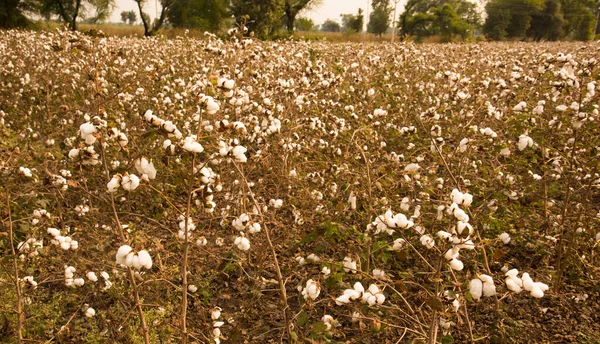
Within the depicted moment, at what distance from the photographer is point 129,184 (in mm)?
1432

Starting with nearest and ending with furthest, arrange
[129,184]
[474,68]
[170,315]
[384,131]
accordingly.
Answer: [129,184]
[170,315]
[384,131]
[474,68]

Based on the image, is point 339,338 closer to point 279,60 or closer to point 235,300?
point 235,300

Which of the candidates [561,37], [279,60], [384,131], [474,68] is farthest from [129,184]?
[561,37]

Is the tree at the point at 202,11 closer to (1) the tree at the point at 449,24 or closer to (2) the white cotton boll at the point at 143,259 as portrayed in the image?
(1) the tree at the point at 449,24

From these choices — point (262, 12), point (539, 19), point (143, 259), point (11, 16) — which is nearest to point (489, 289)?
point (143, 259)

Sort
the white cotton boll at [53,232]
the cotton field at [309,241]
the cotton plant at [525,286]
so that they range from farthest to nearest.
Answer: the white cotton boll at [53,232] → the cotton field at [309,241] → the cotton plant at [525,286]

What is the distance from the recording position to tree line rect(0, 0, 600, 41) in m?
29.0

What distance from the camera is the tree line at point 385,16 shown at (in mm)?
28984

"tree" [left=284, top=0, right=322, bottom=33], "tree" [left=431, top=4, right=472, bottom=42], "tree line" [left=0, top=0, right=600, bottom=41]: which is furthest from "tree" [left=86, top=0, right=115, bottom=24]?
"tree" [left=431, top=4, right=472, bottom=42]

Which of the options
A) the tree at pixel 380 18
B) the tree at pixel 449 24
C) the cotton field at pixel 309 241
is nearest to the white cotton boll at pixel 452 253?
the cotton field at pixel 309 241

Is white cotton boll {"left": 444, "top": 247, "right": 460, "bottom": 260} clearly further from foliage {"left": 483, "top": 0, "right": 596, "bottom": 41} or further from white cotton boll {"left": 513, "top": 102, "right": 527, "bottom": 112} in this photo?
foliage {"left": 483, "top": 0, "right": 596, "bottom": 41}

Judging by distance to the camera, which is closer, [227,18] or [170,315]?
[170,315]

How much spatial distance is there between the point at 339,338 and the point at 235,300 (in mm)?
876

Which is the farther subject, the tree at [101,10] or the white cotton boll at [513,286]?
the tree at [101,10]
